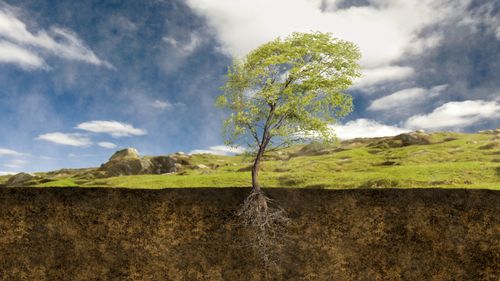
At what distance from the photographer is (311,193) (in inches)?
734

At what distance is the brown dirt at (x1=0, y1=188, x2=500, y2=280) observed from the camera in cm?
1664

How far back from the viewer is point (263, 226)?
57.0ft

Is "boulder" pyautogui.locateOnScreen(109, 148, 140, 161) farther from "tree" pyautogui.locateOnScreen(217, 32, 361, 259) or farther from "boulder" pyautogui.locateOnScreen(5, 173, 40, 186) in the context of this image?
"tree" pyautogui.locateOnScreen(217, 32, 361, 259)

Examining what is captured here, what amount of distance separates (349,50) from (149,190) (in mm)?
11945

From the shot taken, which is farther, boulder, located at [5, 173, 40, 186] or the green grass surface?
boulder, located at [5, 173, 40, 186]

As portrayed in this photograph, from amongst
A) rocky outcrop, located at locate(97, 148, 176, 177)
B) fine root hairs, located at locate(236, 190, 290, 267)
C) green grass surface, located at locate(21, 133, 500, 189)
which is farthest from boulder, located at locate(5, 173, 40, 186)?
fine root hairs, located at locate(236, 190, 290, 267)

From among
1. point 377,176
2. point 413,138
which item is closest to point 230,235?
point 377,176

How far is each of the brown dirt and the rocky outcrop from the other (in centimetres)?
11908

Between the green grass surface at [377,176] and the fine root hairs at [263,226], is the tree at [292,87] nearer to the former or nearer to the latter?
the fine root hairs at [263,226]

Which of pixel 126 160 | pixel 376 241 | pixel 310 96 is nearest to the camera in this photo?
pixel 376 241

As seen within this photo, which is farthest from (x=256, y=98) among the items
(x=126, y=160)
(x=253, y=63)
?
(x=126, y=160)

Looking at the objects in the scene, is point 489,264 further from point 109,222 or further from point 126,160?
point 126,160

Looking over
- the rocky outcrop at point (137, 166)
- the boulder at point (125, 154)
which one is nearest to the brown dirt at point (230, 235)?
the rocky outcrop at point (137, 166)

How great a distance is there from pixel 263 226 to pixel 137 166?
123478 millimetres
